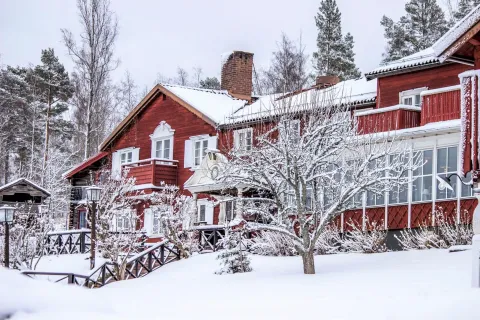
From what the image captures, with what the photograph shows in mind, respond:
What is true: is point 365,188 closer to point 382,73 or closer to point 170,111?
point 382,73

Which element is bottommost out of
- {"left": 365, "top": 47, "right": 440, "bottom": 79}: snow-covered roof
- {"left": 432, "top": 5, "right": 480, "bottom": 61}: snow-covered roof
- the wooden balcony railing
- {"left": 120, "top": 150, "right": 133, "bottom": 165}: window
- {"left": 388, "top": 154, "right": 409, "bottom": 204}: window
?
{"left": 388, "top": 154, "right": 409, "bottom": 204}: window

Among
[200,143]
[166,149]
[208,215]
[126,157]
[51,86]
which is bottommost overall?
[208,215]

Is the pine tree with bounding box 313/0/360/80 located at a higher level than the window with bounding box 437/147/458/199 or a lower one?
higher

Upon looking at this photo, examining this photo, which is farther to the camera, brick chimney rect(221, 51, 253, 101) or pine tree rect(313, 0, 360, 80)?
pine tree rect(313, 0, 360, 80)

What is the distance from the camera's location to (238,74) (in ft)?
128

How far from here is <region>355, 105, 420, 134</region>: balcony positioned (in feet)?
82.4

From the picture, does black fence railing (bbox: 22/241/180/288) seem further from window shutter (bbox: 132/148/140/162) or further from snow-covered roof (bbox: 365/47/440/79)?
window shutter (bbox: 132/148/140/162)

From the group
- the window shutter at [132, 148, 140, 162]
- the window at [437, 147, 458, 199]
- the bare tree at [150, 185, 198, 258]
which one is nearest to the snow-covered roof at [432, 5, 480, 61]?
the window at [437, 147, 458, 199]

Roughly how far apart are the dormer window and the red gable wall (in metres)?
0.24

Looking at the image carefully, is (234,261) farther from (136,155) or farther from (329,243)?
(136,155)

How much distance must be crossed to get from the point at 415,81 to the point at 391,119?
3207mm

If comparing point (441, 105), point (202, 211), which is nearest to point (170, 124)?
point (202, 211)

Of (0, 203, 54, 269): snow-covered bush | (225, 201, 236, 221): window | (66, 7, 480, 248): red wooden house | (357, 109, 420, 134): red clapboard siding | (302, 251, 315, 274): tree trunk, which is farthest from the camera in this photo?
(225, 201, 236, 221): window

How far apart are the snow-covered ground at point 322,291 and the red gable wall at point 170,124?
11.5 metres
